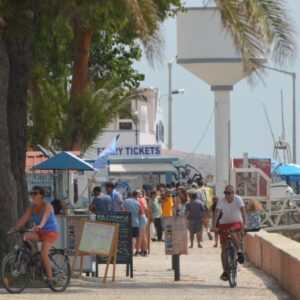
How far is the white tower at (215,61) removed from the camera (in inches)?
1622

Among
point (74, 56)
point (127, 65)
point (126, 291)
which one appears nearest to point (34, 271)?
point (126, 291)

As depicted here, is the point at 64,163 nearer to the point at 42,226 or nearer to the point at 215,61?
the point at 42,226

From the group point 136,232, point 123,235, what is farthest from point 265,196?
point 123,235

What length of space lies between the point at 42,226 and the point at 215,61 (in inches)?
1022

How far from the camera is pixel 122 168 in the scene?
44.9m

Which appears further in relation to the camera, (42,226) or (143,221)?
(143,221)

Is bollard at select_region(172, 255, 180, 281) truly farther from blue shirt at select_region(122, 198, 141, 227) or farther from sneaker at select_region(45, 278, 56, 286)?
blue shirt at select_region(122, 198, 141, 227)

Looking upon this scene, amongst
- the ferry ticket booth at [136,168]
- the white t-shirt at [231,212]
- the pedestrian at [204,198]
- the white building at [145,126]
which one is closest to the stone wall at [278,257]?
the white t-shirt at [231,212]

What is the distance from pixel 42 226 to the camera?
667 inches

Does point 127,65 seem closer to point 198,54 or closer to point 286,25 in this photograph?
point 198,54

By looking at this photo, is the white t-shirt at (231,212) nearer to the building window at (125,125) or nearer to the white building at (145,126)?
the white building at (145,126)

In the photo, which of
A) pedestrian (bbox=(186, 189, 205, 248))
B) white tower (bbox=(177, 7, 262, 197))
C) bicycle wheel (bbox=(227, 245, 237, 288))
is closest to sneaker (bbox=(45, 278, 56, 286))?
bicycle wheel (bbox=(227, 245, 237, 288))

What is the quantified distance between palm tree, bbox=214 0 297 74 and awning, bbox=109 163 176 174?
28673mm

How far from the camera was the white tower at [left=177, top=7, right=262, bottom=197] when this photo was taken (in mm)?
41188
